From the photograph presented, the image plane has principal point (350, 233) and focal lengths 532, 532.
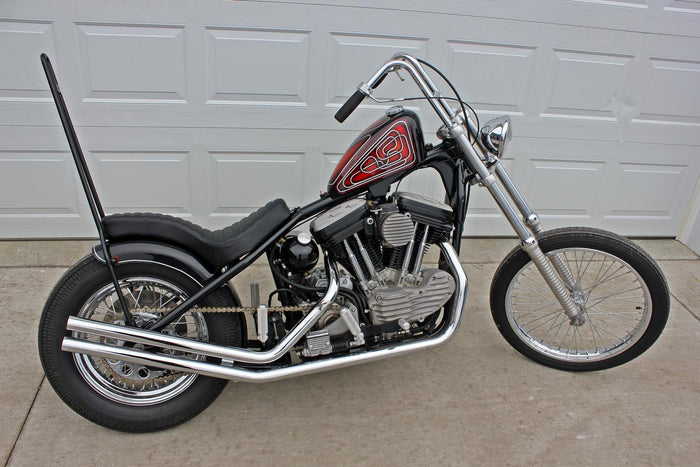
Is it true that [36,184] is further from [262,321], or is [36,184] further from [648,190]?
[648,190]

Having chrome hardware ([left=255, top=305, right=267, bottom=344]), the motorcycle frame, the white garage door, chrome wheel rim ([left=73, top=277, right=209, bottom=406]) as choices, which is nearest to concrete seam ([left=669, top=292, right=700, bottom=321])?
the white garage door

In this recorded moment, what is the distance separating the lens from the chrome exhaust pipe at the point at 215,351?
1.85m

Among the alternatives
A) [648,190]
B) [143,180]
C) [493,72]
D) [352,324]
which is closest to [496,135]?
[352,324]

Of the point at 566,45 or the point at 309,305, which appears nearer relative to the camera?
the point at 309,305

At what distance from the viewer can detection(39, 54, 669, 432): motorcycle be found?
75.0 inches

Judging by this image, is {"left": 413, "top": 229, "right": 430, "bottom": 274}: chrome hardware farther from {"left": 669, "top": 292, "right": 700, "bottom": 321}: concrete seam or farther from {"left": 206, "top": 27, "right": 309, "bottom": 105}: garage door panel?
{"left": 669, "top": 292, "right": 700, "bottom": 321}: concrete seam

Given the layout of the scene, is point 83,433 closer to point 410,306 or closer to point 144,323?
point 144,323

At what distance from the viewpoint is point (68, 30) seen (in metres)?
2.93

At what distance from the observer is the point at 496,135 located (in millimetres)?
2037

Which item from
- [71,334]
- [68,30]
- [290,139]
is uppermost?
[68,30]

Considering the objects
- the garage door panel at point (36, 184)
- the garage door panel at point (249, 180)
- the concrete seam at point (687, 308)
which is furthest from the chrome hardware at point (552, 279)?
the garage door panel at point (36, 184)

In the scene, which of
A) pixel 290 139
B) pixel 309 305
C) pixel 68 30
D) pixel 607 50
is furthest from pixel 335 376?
pixel 607 50

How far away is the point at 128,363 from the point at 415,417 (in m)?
1.16

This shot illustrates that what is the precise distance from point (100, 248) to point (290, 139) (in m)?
1.65
